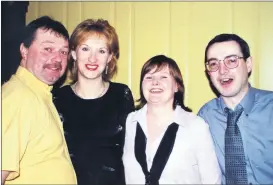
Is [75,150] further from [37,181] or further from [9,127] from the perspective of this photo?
[9,127]

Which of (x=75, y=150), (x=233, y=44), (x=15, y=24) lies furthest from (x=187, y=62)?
(x=15, y=24)

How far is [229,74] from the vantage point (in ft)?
5.44

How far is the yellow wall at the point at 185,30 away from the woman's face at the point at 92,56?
0.45 m

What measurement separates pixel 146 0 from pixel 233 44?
0.85 m

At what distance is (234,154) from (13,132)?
1243 millimetres

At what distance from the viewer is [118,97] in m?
1.81

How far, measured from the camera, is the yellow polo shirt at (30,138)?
1242 millimetres

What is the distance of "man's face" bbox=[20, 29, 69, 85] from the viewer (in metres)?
1.61

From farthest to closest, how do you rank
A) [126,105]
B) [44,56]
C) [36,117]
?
1. [126,105]
2. [44,56]
3. [36,117]

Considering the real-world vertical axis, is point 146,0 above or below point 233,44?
above

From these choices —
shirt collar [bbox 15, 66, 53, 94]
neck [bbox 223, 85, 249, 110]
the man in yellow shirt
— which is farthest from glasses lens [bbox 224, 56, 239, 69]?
shirt collar [bbox 15, 66, 53, 94]

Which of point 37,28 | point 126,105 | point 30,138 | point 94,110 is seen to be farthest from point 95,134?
point 37,28

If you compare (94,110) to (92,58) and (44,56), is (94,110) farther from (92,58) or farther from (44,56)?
(44,56)

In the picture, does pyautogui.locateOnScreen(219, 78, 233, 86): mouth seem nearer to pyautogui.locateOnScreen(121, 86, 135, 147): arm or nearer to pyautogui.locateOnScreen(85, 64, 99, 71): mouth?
pyautogui.locateOnScreen(121, 86, 135, 147): arm
